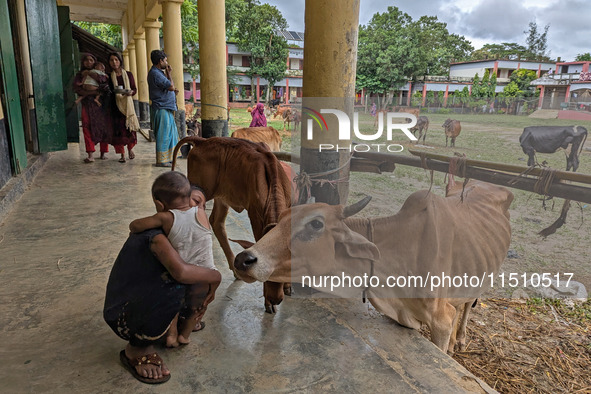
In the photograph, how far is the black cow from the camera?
162 inches

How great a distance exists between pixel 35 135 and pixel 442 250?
258 inches

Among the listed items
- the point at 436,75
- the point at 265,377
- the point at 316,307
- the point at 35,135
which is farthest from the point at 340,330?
the point at 436,75

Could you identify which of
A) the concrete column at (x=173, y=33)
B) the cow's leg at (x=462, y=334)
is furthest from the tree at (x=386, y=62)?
the cow's leg at (x=462, y=334)

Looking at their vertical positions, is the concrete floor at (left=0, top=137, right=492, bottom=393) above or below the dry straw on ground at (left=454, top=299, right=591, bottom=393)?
above

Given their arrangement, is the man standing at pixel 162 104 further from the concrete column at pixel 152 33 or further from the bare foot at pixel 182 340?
the bare foot at pixel 182 340

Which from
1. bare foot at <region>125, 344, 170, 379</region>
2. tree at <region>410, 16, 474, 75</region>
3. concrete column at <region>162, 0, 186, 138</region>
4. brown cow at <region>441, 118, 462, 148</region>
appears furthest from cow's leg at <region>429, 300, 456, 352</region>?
tree at <region>410, 16, 474, 75</region>

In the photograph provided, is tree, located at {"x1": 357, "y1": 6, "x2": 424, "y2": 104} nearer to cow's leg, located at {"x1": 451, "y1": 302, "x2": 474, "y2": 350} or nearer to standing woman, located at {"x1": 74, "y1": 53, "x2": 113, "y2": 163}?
standing woman, located at {"x1": 74, "y1": 53, "x2": 113, "y2": 163}

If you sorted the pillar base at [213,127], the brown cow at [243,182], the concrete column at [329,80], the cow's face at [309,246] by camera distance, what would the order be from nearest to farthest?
the cow's face at [309,246], the brown cow at [243,182], the concrete column at [329,80], the pillar base at [213,127]

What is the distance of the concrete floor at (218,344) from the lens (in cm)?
190

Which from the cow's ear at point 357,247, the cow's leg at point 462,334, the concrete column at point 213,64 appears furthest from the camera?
the concrete column at point 213,64

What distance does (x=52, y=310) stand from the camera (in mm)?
2436

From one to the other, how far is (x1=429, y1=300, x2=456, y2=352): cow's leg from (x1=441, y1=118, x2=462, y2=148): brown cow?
5083 mm

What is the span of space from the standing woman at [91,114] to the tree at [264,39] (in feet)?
83.8

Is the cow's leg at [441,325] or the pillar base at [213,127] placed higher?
the pillar base at [213,127]
